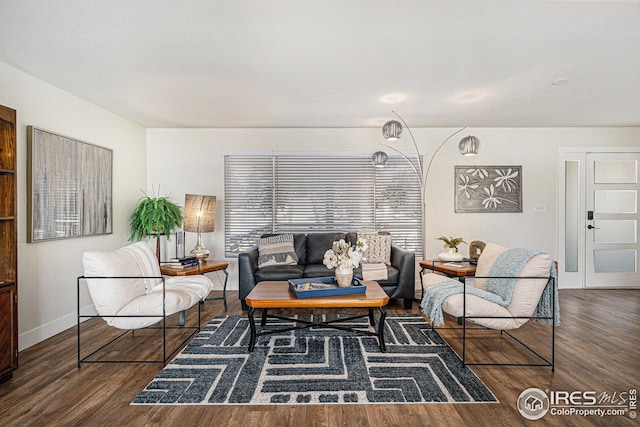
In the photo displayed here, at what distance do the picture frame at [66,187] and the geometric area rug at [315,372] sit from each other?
6.05ft

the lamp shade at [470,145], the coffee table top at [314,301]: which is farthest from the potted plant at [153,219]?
the lamp shade at [470,145]

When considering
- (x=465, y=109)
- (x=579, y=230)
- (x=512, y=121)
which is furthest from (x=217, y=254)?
(x=579, y=230)

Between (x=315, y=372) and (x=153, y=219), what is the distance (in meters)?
3.05

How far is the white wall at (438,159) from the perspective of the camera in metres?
5.28

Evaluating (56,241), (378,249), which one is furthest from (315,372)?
(56,241)

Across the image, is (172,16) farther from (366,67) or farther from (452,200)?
(452,200)

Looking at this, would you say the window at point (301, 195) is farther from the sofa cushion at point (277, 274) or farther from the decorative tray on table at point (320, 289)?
the decorative tray on table at point (320, 289)

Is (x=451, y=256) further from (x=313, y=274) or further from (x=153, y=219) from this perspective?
(x=153, y=219)

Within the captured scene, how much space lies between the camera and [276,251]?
179 inches

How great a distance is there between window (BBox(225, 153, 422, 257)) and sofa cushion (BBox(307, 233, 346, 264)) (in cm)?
32

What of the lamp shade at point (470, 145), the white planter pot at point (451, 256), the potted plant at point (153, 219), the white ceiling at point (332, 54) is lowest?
the white planter pot at point (451, 256)

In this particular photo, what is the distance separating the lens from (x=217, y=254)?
5305 millimetres

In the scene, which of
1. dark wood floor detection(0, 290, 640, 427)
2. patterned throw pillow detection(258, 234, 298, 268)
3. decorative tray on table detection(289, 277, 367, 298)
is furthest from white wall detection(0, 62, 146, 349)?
decorative tray on table detection(289, 277, 367, 298)

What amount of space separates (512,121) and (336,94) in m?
2.82
